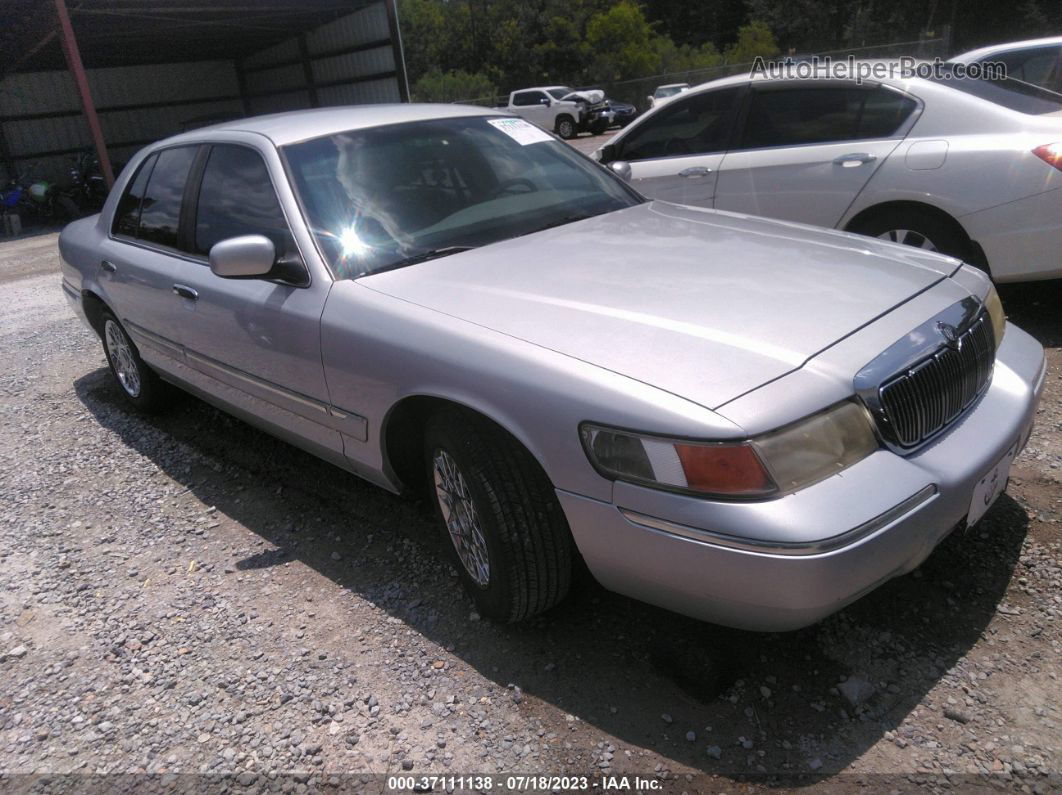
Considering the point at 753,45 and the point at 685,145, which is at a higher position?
the point at 753,45

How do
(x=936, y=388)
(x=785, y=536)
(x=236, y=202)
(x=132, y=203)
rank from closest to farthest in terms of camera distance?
1. (x=785, y=536)
2. (x=936, y=388)
3. (x=236, y=202)
4. (x=132, y=203)

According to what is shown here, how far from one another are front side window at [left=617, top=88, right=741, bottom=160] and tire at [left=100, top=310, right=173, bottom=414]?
349 cm

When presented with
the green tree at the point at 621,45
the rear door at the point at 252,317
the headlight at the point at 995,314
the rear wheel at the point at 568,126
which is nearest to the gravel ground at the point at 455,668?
the rear door at the point at 252,317

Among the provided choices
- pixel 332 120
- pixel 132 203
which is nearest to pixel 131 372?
pixel 132 203

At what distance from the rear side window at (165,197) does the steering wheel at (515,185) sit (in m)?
1.54

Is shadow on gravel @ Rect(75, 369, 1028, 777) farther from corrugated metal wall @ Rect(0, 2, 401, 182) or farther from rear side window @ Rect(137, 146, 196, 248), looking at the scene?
corrugated metal wall @ Rect(0, 2, 401, 182)

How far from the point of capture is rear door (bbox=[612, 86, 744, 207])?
18.0 feet

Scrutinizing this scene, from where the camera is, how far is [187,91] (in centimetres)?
2412

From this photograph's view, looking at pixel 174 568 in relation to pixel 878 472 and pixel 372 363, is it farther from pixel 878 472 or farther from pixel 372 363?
pixel 878 472

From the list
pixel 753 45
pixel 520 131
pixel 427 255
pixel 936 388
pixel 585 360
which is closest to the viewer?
pixel 585 360

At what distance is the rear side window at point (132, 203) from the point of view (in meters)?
4.32

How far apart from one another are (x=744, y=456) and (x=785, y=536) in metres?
0.20

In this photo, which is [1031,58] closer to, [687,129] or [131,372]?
[687,129]

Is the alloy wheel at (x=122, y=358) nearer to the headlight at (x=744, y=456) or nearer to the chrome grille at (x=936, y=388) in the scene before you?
the headlight at (x=744, y=456)
